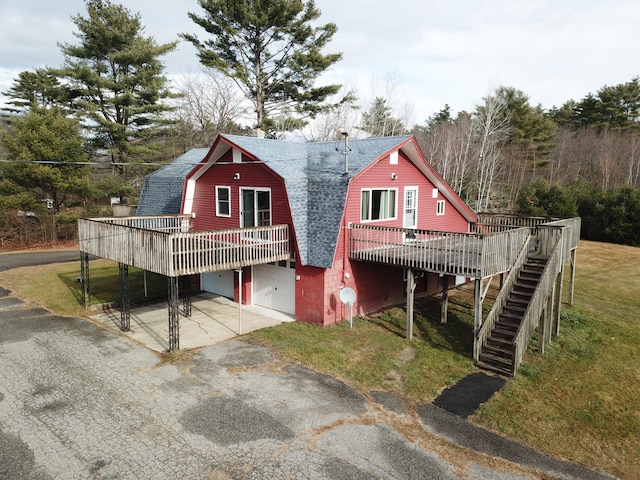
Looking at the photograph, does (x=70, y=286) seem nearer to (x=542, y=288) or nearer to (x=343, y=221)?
(x=343, y=221)

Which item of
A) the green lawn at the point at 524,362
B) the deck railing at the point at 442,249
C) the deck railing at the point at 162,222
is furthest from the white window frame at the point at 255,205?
the green lawn at the point at 524,362

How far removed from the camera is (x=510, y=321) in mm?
11984

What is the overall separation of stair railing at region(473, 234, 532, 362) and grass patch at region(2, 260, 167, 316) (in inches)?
484

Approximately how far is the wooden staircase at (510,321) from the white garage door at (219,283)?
10045 mm

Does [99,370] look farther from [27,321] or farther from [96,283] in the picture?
[96,283]

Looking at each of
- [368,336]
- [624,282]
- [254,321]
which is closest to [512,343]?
[368,336]

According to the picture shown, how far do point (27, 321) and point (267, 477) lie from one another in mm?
11561

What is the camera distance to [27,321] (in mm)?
14055

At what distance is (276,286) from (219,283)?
3559 millimetres

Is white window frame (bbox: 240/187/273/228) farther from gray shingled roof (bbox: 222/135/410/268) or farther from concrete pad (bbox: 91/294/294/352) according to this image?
concrete pad (bbox: 91/294/294/352)

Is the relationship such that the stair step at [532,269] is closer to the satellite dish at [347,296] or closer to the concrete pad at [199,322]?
the satellite dish at [347,296]

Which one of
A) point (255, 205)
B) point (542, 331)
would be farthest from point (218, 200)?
point (542, 331)

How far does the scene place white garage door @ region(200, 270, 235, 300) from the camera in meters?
17.7

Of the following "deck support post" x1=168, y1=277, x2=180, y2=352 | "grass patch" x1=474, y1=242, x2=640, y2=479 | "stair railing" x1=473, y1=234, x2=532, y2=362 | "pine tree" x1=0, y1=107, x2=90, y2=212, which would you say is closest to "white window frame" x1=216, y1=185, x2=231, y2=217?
"deck support post" x1=168, y1=277, x2=180, y2=352
